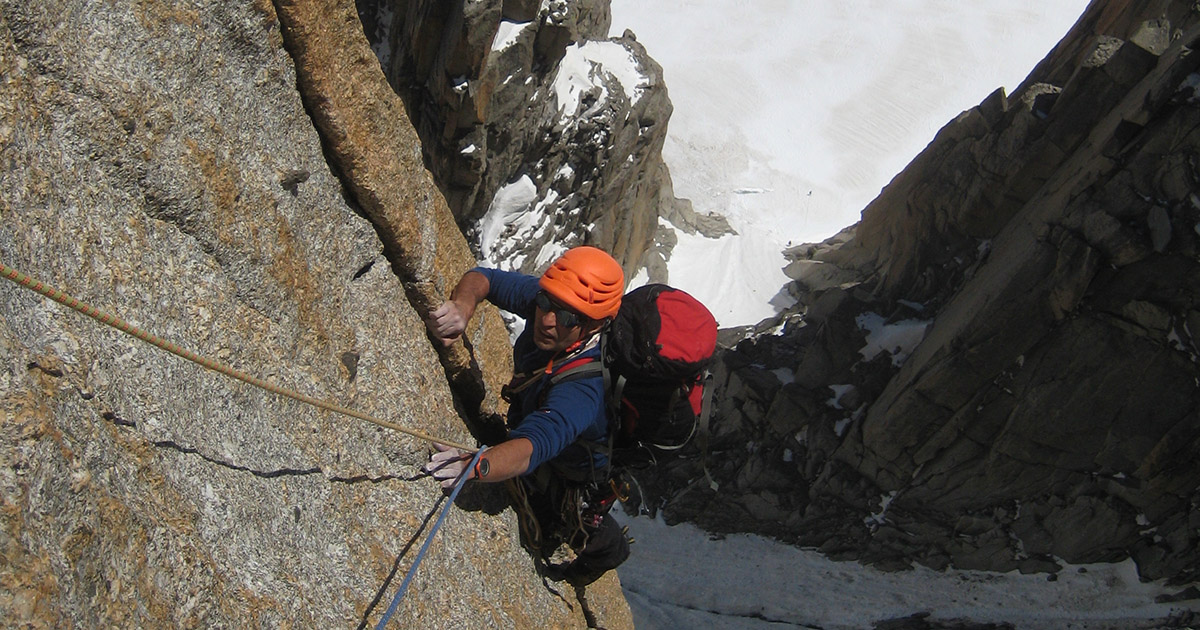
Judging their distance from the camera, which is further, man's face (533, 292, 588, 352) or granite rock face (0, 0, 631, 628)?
man's face (533, 292, 588, 352)

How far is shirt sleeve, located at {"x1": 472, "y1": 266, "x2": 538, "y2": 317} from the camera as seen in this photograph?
14.5 feet

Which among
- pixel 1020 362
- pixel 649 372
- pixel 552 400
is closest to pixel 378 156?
pixel 552 400

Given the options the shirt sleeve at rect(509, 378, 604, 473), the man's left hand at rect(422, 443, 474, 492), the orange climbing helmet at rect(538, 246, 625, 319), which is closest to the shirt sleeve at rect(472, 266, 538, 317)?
→ the orange climbing helmet at rect(538, 246, 625, 319)

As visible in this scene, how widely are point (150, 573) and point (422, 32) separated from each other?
14.7 meters

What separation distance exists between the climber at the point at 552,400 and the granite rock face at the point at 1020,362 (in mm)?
13245

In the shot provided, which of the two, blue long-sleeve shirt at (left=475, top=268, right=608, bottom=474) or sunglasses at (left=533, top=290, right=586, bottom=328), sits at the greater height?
sunglasses at (left=533, top=290, right=586, bottom=328)

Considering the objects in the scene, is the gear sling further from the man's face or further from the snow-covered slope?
the snow-covered slope

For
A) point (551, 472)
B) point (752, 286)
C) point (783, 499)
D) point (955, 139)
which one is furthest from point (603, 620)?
point (752, 286)

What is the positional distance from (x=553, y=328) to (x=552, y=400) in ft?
1.41

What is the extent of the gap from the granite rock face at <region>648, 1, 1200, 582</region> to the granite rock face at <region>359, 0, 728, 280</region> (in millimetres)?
5897

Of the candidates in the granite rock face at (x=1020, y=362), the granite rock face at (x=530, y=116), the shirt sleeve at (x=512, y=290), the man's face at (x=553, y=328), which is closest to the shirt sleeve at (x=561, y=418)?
the man's face at (x=553, y=328)

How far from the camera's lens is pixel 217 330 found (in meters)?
2.94

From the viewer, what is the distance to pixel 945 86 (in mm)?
44219

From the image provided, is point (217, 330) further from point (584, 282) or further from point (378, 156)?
point (584, 282)
